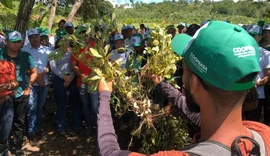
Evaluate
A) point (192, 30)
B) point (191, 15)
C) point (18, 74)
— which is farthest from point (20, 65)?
point (191, 15)

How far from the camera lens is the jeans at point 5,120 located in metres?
3.87

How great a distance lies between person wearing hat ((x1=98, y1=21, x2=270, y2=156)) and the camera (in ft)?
3.19

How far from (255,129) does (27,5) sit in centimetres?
454

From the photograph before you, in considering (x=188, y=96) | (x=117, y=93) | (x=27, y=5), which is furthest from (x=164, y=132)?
(x=27, y=5)

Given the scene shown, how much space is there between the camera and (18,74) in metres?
4.19

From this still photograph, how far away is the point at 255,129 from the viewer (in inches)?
45.1

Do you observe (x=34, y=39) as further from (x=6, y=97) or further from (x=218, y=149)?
(x=218, y=149)

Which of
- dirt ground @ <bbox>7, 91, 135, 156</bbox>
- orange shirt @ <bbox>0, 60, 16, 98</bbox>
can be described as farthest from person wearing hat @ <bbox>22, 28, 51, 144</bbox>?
orange shirt @ <bbox>0, 60, 16, 98</bbox>

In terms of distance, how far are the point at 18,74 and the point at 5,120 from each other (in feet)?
2.32

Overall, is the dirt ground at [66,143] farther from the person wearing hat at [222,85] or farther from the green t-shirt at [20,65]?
the person wearing hat at [222,85]

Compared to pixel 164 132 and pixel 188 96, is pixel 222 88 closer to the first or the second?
pixel 188 96

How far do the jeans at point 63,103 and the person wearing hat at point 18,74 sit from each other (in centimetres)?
82

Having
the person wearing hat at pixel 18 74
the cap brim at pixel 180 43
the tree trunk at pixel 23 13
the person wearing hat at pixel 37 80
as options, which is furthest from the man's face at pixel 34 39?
the cap brim at pixel 180 43

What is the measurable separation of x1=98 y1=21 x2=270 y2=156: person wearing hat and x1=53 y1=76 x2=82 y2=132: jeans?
417cm
